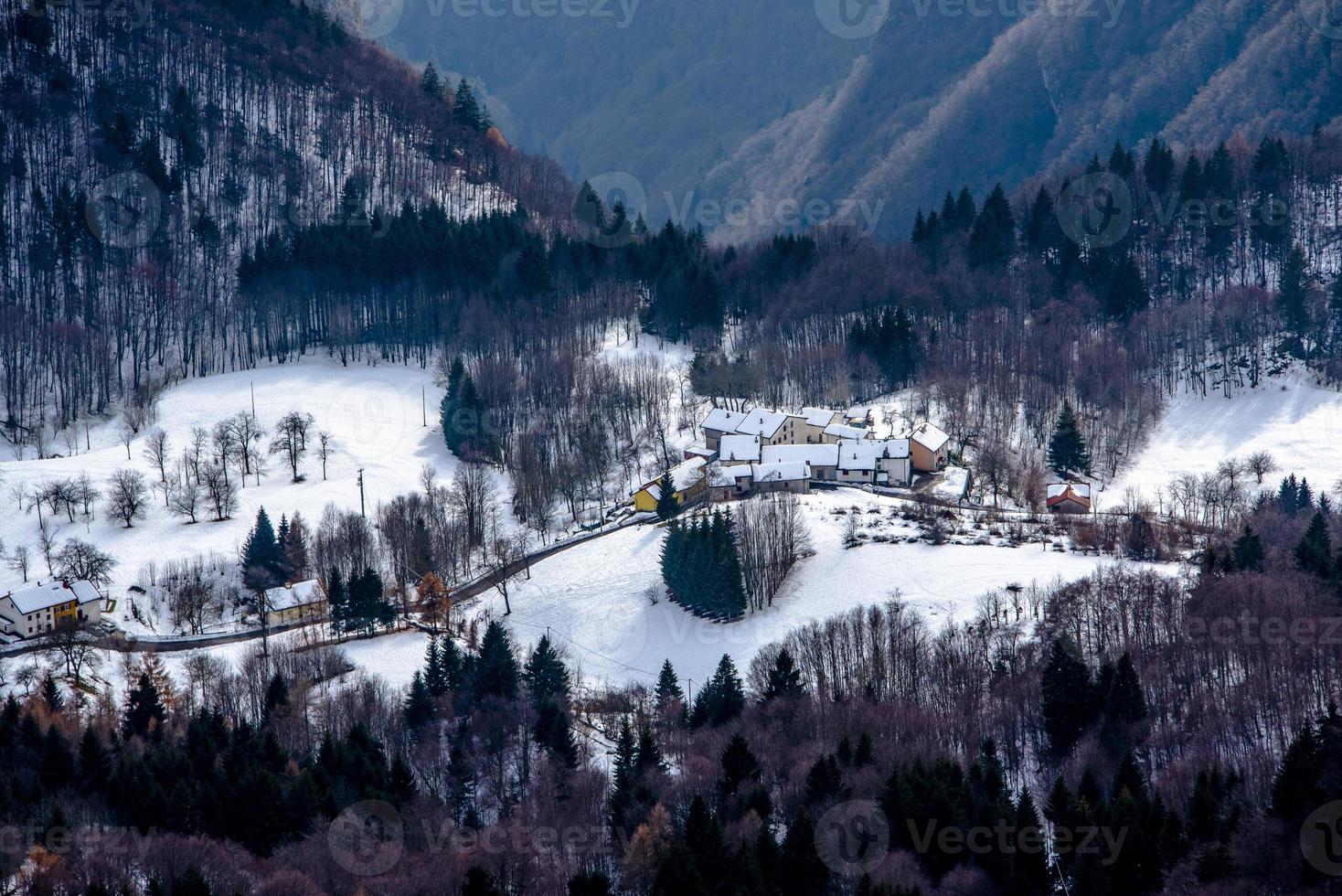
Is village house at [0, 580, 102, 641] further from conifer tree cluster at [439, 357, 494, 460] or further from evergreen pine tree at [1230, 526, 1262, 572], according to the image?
evergreen pine tree at [1230, 526, 1262, 572]

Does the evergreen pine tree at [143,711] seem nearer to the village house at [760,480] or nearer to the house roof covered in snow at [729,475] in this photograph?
the village house at [760,480]

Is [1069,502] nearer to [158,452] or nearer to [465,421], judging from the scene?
[465,421]

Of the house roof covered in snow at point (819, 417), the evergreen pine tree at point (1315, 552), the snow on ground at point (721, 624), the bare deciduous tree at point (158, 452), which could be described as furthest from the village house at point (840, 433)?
the bare deciduous tree at point (158, 452)

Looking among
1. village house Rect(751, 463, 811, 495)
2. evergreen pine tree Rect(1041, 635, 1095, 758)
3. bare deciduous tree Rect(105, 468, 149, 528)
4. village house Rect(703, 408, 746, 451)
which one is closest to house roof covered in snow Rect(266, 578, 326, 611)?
bare deciduous tree Rect(105, 468, 149, 528)

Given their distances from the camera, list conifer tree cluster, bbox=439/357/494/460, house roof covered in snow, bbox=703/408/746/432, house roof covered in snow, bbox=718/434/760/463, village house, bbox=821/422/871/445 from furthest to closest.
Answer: conifer tree cluster, bbox=439/357/494/460, house roof covered in snow, bbox=703/408/746/432, village house, bbox=821/422/871/445, house roof covered in snow, bbox=718/434/760/463

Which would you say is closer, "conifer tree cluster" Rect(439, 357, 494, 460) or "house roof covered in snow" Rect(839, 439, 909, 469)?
"house roof covered in snow" Rect(839, 439, 909, 469)

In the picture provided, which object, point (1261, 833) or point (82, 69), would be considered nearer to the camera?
point (1261, 833)

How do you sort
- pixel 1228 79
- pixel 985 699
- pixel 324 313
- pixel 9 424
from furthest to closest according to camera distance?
pixel 1228 79
pixel 324 313
pixel 9 424
pixel 985 699

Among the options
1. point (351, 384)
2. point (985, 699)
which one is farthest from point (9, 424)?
point (985, 699)

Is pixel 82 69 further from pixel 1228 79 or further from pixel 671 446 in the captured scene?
pixel 1228 79
